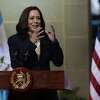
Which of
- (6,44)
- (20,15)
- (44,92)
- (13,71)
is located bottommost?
(44,92)

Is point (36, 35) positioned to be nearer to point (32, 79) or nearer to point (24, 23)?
point (24, 23)

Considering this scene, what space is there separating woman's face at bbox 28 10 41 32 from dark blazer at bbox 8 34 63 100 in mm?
69

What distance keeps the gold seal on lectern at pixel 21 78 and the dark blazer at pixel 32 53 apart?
3cm

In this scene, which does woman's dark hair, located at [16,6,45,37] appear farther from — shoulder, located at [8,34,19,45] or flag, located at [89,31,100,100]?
flag, located at [89,31,100,100]

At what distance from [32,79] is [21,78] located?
0.19ft

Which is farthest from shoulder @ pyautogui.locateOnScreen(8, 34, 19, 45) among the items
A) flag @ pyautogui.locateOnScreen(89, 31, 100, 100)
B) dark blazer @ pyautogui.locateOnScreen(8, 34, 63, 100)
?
flag @ pyautogui.locateOnScreen(89, 31, 100, 100)

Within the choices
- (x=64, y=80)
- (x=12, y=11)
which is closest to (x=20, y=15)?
(x=12, y=11)

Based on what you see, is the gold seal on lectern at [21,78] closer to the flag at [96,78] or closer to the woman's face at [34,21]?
the woman's face at [34,21]

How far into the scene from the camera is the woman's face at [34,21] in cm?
184

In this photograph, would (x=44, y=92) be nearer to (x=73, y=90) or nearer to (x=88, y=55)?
(x=73, y=90)

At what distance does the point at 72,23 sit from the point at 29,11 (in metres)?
0.23

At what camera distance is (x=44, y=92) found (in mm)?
1851

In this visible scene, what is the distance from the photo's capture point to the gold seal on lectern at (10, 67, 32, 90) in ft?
6.03

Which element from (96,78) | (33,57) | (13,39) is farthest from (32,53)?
(96,78)
